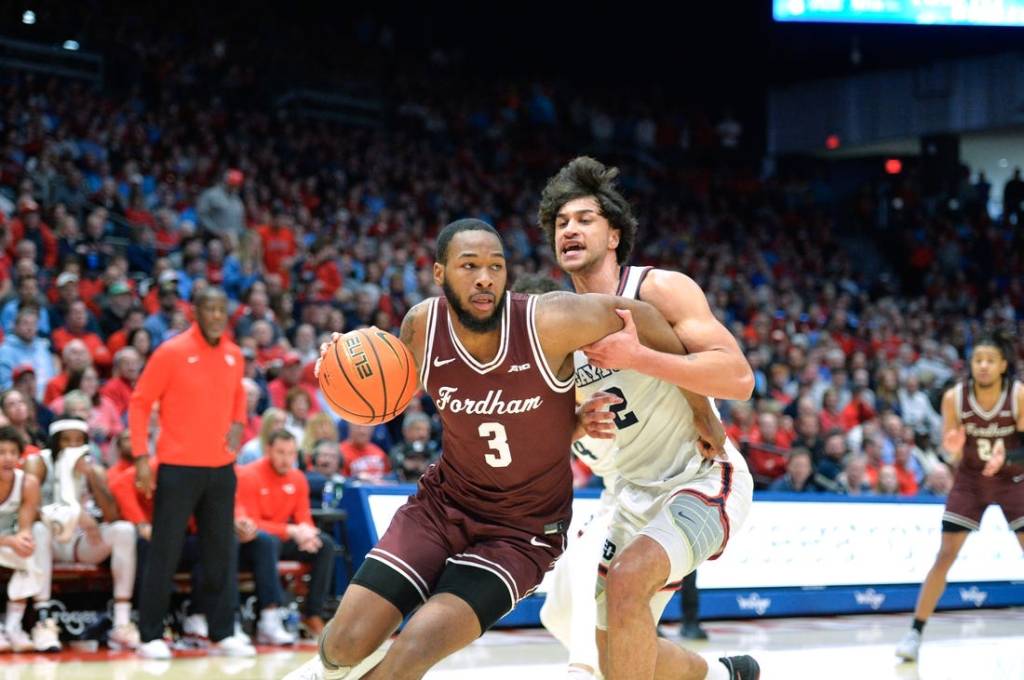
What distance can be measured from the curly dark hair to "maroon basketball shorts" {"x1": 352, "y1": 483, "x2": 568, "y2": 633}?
120 cm

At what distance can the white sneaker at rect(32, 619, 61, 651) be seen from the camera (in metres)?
7.08

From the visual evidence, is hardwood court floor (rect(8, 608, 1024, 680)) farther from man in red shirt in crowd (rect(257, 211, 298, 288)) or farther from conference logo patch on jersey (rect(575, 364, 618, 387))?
man in red shirt in crowd (rect(257, 211, 298, 288))

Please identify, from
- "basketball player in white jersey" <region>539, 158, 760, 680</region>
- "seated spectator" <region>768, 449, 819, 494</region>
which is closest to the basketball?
"basketball player in white jersey" <region>539, 158, 760, 680</region>

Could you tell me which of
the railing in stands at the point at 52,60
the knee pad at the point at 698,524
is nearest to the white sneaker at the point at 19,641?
the knee pad at the point at 698,524

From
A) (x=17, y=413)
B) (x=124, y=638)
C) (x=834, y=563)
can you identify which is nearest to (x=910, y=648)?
(x=834, y=563)

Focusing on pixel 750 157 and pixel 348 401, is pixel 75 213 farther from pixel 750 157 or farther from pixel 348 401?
pixel 750 157

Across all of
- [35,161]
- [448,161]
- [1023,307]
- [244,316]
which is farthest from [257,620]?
[1023,307]

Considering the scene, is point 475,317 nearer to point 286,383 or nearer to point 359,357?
point 359,357

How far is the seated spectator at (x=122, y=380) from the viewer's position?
30.0 feet

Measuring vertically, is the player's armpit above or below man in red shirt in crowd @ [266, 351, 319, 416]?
above

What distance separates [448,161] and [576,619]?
14.2 metres

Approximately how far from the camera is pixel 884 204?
2369cm

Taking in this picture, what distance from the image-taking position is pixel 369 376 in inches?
165

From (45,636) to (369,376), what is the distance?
13.0ft
